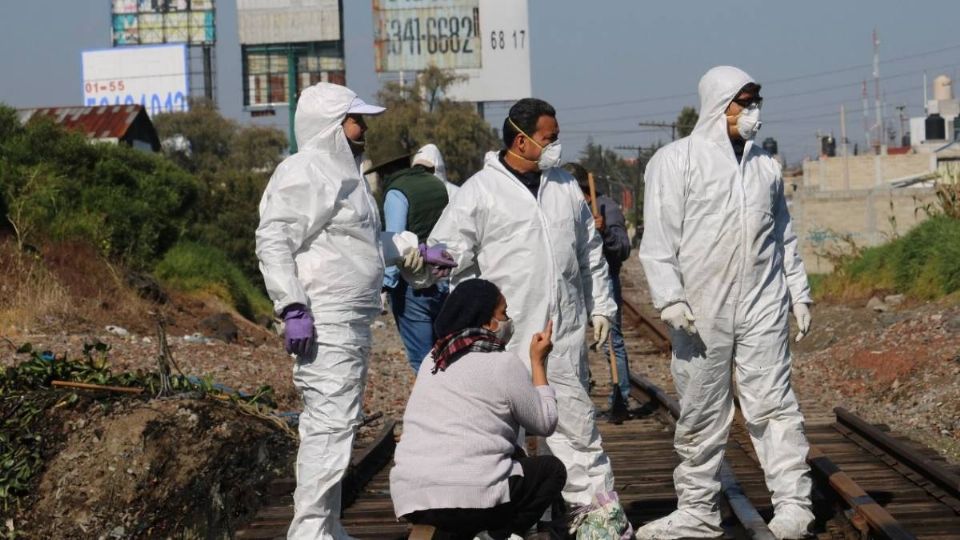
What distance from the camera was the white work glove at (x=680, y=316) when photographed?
649 centimetres

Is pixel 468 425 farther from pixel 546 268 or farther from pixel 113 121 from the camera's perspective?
pixel 113 121

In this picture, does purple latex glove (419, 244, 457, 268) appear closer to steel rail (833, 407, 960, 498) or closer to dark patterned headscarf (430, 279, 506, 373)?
dark patterned headscarf (430, 279, 506, 373)

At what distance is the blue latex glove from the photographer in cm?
683

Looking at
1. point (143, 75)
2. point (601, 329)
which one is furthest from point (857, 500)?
point (143, 75)

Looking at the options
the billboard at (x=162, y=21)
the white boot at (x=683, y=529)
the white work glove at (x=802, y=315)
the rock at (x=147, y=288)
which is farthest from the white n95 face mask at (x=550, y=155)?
the billboard at (x=162, y=21)

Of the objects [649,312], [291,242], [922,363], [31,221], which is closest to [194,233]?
[31,221]

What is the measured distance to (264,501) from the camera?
8.86 meters

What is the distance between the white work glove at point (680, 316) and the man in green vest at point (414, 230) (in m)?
2.02

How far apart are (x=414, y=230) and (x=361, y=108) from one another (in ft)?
7.03

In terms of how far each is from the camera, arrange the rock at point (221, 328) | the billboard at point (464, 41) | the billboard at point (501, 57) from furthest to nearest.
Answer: the billboard at point (464, 41)
the billboard at point (501, 57)
the rock at point (221, 328)

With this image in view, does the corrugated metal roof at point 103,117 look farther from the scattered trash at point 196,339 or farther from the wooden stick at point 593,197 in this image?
the wooden stick at point 593,197

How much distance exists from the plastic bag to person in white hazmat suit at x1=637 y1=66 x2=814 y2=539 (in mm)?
217

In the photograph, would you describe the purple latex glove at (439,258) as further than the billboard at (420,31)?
No

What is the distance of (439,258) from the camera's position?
6824mm
